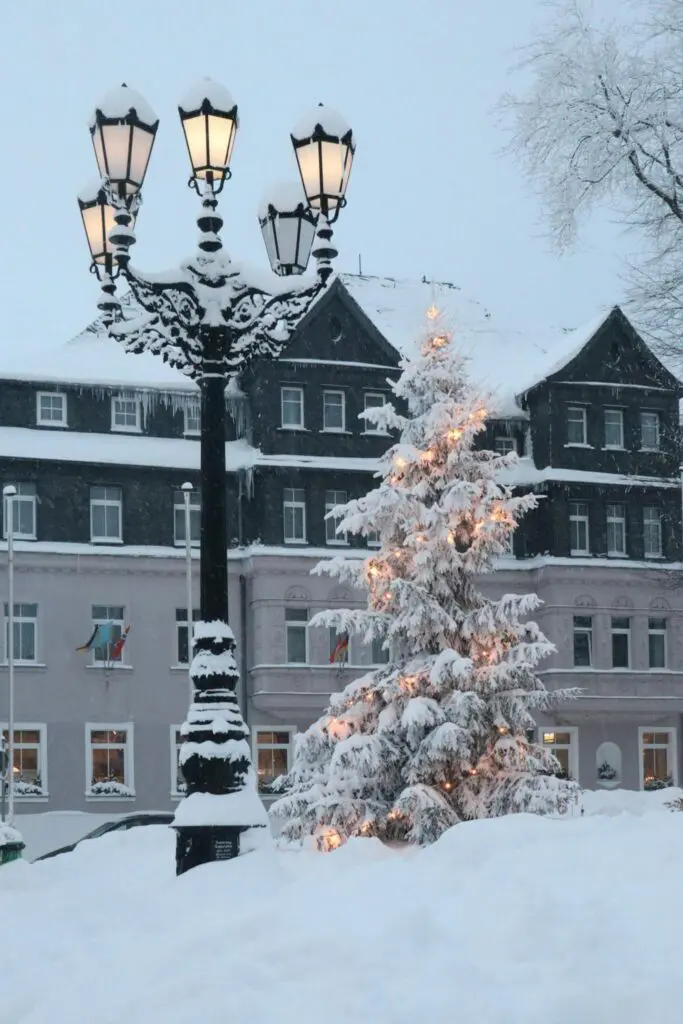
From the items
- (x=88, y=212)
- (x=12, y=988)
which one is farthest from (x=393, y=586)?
(x=12, y=988)

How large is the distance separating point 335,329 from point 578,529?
979 cm

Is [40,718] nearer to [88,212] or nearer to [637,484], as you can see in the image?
[637,484]

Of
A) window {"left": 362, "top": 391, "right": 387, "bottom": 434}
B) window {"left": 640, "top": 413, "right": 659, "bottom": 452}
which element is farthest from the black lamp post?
window {"left": 640, "top": 413, "right": 659, "bottom": 452}

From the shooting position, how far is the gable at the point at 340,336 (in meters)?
45.3

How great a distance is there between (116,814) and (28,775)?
2642 millimetres

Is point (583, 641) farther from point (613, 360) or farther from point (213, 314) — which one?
point (213, 314)

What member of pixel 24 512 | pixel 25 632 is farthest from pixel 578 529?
pixel 25 632

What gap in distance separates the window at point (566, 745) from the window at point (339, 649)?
269 inches

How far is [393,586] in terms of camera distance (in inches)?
974

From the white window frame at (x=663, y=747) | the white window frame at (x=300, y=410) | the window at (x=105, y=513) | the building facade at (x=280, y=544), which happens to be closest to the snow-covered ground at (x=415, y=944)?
the building facade at (x=280, y=544)

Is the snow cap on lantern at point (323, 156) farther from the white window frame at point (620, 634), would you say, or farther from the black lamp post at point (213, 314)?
the white window frame at point (620, 634)

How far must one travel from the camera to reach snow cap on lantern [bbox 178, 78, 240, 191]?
13344 mm

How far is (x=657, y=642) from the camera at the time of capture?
47.4 m

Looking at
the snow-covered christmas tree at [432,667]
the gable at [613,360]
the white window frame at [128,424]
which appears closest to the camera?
the snow-covered christmas tree at [432,667]
